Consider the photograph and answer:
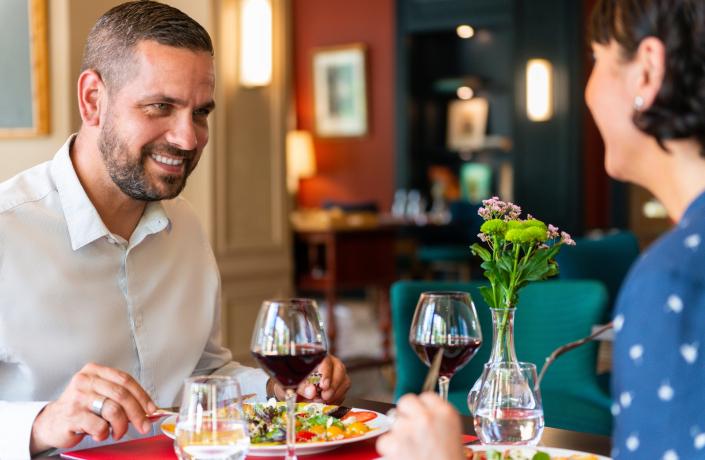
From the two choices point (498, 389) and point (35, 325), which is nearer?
point (498, 389)

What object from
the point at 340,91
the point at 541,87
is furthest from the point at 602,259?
the point at 340,91

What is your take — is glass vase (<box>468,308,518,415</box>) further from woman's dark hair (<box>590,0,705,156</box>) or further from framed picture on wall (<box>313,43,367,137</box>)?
framed picture on wall (<box>313,43,367,137</box>)

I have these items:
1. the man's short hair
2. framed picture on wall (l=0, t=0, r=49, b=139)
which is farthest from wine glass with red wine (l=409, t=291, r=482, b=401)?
framed picture on wall (l=0, t=0, r=49, b=139)

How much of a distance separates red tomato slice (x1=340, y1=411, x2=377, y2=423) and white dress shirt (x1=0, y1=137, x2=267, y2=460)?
33 centimetres

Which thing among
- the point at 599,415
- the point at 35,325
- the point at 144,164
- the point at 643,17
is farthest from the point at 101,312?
the point at 599,415

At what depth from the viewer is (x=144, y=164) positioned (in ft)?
6.32

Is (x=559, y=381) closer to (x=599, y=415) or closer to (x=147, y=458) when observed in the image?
(x=599, y=415)

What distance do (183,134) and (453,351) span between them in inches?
28.6

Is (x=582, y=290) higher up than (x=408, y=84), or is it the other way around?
(x=408, y=84)

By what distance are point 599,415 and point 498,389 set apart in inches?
66.5

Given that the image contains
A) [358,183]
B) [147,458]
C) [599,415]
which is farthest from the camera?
[358,183]

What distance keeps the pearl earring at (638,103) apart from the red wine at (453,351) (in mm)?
508

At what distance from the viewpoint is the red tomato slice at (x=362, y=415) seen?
1.61m

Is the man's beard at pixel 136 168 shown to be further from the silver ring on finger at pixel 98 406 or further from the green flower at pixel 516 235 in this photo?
the green flower at pixel 516 235
